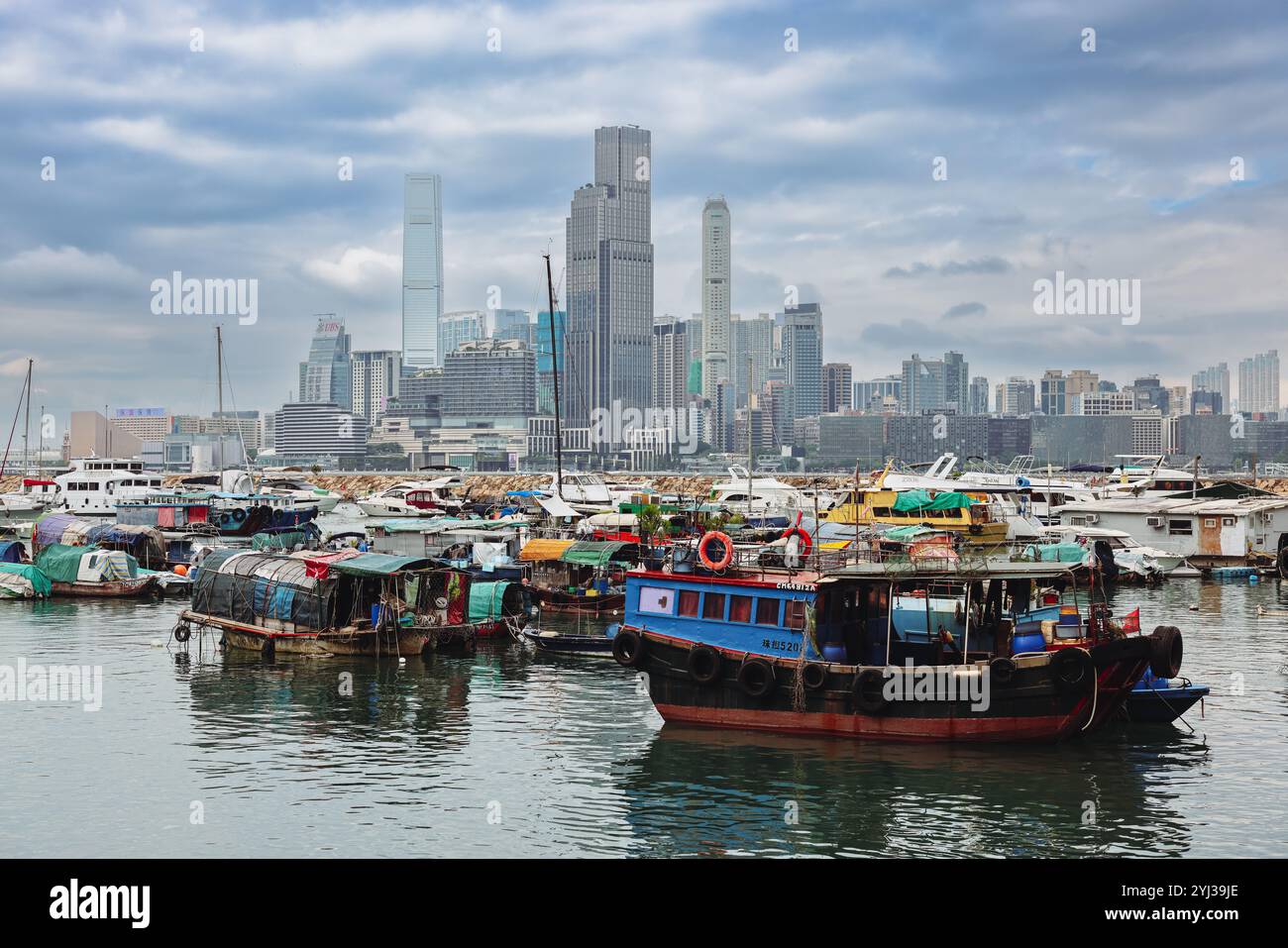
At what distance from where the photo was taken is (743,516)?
83.9 m

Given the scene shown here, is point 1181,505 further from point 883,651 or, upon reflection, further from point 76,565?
point 76,565

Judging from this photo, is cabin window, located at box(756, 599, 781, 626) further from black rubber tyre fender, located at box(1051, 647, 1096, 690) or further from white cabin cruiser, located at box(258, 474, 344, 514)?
white cabin cruiser, located at box(258, 474, 344, 514)

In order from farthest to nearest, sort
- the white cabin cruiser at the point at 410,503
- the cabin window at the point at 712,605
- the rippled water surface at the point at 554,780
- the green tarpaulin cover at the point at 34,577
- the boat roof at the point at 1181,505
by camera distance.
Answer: the white cabin cruiser at the point at 410,503 → the boat roof at the point at 1181,505 → the green tarpaulin cover at the point at 34,577 → the cabin window at the point at 712,605 → the rippled water surface at the point at 554,780

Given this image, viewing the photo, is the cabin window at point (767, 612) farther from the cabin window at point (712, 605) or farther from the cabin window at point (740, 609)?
the cabin window at point (712, 605)

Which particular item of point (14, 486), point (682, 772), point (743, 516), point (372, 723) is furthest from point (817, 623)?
point (14, 486)

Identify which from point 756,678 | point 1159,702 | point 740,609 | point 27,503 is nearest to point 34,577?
point 740,609

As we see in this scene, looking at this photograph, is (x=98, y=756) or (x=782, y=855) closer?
(x=782, y=855)

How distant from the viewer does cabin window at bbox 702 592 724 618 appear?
3281cm

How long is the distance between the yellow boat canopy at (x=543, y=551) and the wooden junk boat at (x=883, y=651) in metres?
21.6

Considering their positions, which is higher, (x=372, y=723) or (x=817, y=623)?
(x=817, y=623)

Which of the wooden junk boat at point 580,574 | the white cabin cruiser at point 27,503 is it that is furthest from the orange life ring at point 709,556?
the white cabin cruiser at point 27,503

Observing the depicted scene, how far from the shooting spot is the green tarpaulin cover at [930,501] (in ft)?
224

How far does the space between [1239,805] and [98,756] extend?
25.5 metres
